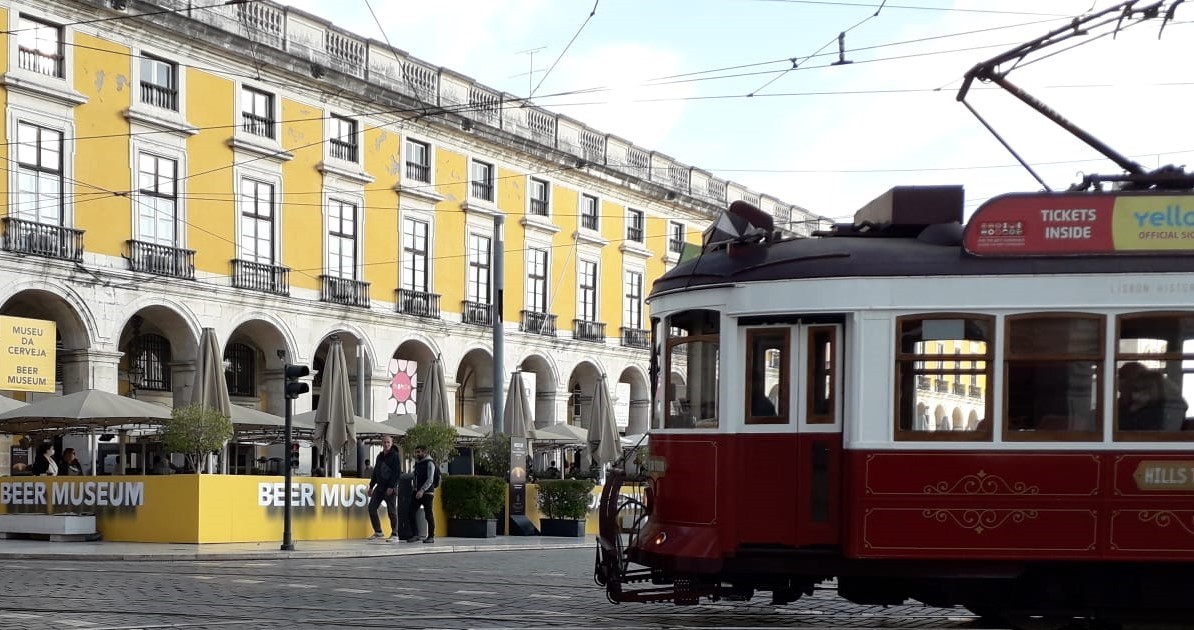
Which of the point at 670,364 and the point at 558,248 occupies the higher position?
the point at 558,248

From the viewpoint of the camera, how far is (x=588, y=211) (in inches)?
1949

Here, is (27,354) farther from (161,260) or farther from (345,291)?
(345,291)

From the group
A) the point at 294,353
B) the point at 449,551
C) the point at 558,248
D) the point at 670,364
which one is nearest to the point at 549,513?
the point at 449,551

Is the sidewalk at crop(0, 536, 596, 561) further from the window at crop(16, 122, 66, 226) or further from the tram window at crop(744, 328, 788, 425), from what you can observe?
the tram window at crop(744, 328, 788, 425)

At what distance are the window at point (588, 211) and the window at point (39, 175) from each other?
21.1 m

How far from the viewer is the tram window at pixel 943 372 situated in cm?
1009

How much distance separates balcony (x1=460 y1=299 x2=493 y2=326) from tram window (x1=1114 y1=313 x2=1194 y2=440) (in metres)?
34.6

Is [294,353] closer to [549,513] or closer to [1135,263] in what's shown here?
[549,513]

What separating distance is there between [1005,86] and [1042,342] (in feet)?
9.58

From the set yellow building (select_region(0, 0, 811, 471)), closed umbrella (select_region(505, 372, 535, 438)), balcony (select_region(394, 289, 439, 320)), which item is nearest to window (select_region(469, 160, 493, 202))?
yellow building (select_region(0, 0, 811, 471))

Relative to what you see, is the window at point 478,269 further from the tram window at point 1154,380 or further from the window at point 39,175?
the tram window at point 1154,380

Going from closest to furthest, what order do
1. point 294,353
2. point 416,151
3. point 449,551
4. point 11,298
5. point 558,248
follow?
point 449,551 → point 11,298 → point 294,353 → point 416,151 → point 558,248

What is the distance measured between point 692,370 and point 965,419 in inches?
80.7

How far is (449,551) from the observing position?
21.9 metres
